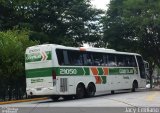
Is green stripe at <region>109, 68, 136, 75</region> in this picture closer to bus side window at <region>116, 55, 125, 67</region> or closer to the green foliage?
bus side window at <region>116, 55, 125, 67</region>

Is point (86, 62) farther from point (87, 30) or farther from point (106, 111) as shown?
point (87, 30)

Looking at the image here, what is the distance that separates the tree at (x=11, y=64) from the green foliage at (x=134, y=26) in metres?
16.4

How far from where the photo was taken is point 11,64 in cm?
3139

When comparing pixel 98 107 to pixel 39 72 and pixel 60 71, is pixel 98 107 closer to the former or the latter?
pixel 60 71

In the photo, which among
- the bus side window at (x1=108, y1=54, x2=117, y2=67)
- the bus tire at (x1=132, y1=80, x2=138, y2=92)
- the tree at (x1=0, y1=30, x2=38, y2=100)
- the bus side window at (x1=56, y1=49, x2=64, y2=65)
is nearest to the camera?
the bus side window at (x1=56, y1=49, x2=64, y2=65)

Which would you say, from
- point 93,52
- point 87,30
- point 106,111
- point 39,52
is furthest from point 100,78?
point 87,30

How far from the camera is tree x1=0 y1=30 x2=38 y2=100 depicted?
31125mm

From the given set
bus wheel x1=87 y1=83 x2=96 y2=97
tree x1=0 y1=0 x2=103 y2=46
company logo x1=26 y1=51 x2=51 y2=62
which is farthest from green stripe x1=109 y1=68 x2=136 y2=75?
tree x1=0 y1=0 x2=103 y2=46

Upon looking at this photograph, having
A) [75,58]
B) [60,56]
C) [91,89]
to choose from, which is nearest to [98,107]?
[60,56]

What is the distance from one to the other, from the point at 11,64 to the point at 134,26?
1860 cm

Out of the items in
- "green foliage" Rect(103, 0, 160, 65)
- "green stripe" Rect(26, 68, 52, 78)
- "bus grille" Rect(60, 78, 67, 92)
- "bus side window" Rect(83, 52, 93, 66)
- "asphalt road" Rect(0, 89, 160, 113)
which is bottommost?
"asphalt road" Rect(0, 89, 160, 113)

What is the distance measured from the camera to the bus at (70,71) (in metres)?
27.5

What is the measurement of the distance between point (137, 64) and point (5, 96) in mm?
11944

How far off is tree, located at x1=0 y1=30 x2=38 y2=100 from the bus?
2862 millimetres
